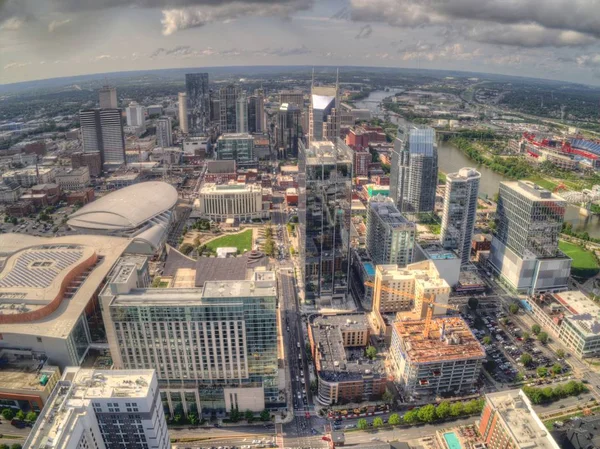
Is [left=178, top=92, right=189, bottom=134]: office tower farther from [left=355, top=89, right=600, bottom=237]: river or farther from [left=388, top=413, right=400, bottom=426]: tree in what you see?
[left=388, top=413, right=400, bottom=426]: tree

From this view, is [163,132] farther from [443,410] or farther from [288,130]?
[443,410]

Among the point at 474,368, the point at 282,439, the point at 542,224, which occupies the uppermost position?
the point at 542,224

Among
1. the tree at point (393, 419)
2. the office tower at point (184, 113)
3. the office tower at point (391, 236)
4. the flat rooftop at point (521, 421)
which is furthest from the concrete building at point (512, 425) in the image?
the office tower at point (184, 113)

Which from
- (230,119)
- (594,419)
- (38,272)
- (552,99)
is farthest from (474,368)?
(552,99)

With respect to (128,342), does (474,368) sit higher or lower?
lower

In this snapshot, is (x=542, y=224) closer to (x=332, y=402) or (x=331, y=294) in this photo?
(x=331, y=294)

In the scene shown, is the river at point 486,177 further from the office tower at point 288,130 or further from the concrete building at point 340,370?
the concrete building at point 340,370

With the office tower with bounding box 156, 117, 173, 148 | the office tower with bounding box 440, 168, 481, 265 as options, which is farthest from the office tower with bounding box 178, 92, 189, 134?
the office tower with bounding box 440, 168, 481, 265
